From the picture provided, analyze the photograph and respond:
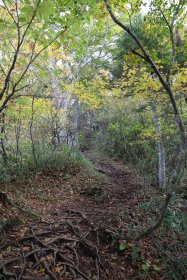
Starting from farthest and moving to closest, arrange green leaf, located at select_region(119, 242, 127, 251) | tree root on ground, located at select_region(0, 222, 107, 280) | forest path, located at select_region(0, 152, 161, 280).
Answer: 1. green leaf, located at select_region(119, 242, 127, 251)
2. forest path, located at select_region(0, 152, 161, 280)
3. tree root on ground, located at select_region(0, 222, 107, 280)

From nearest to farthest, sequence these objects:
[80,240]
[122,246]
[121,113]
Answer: [80,240]
[122,246]
[121,113]

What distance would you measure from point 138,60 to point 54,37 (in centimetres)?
145

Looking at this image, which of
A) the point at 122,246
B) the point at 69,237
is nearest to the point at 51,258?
the point at 69,237

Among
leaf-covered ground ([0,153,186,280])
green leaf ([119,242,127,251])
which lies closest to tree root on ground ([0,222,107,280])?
leaf-covered ground ([0,153,186,280])

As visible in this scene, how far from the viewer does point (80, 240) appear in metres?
3.26

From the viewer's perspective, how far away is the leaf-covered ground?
2.68m

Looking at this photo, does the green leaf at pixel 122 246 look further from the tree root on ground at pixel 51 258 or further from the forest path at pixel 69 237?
the tree root on ground at pixel 51 258

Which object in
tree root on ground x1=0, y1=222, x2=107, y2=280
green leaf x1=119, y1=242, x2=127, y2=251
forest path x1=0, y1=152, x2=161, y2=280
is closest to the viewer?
tree root on ground x1=0, y1=222, x2=107, y2=280

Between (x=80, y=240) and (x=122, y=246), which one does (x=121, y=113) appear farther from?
(x=80, y=240)

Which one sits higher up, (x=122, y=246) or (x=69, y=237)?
(x=69, y=237)

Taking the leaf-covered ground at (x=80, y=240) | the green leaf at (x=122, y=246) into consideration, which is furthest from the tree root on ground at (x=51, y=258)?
the green leaf at (x=122, y=246)

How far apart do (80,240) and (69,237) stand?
197 mm

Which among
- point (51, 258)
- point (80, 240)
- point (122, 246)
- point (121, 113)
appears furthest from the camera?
point (121, 113)

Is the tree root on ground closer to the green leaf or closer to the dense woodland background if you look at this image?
the dense woodland background
